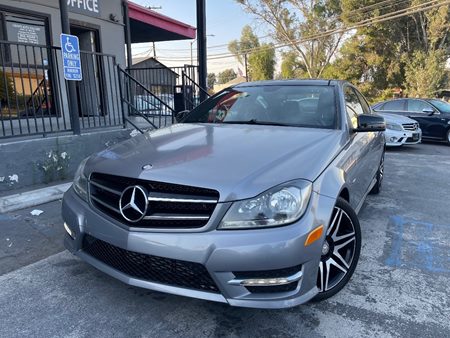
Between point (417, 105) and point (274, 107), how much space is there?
9.94 meters

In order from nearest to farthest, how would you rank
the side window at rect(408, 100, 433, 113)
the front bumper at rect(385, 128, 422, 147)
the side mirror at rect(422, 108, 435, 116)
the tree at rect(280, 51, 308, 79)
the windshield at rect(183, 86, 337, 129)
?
the windshield at rect(183, 86, 337, 129) → the front bumper at rect(385, 128, 422, 147) → the side mirror at rect(422, 108, 435, 116) → the side window at rect(408, 100, 433, 113) → the tree at rect(280, 51, 308, 79)

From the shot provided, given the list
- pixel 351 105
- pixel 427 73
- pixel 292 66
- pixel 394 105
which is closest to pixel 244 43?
pixel 292 66

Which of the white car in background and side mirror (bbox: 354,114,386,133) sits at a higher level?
side mirror (bbox: 354,114,386,133)

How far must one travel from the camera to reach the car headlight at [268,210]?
2031 millimetres

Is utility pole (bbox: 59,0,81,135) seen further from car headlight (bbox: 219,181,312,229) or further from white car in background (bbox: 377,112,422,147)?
white car in background (bbox: 377,112,422,147)

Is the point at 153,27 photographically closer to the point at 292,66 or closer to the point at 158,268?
the point at 158,268

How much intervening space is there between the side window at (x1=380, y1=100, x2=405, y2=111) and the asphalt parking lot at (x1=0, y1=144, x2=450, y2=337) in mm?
9179

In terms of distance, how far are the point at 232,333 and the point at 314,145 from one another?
4.58 feet

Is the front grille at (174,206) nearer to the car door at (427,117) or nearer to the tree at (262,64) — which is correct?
the car door at (427,117)

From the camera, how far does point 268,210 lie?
2059 mm

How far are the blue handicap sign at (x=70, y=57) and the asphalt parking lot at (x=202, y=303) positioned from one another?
2.25 m

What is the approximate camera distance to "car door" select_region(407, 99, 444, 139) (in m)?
11.1

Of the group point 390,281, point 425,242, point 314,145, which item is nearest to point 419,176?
point 425,242

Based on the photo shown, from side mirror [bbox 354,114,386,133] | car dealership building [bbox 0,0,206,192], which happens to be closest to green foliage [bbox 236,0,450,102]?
car dealership building [bbox 0,0,206,192]
